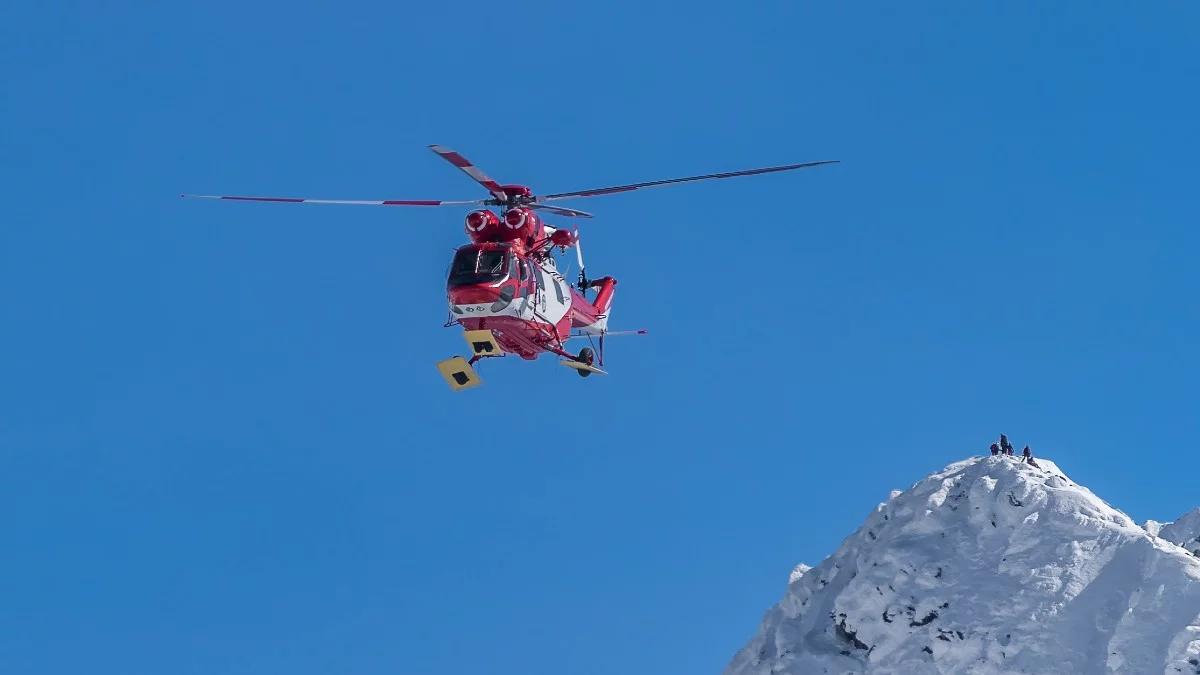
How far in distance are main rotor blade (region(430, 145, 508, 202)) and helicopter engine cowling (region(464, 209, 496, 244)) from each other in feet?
3.56

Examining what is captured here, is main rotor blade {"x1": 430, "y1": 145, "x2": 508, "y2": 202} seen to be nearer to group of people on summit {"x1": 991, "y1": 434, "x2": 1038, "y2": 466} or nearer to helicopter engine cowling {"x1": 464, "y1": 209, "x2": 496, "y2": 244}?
helicopter engine cowling {"x1": 464, "y1": 209, "x2": 496, "y2": 244}

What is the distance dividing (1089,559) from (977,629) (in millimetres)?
6397

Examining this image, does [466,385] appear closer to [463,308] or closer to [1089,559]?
[463,308]

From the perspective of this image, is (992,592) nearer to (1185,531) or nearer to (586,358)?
(1185,531)

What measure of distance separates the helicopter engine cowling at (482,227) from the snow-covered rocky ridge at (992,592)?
3520cm

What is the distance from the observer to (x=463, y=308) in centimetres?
4941

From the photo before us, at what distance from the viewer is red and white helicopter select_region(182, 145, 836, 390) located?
49.0 metres

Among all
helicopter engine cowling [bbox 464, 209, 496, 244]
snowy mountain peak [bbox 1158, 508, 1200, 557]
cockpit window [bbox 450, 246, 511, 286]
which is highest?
snowy mountain peak [bbox 1158, 508, 1200, 557]

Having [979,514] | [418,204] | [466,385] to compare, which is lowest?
[466,385]

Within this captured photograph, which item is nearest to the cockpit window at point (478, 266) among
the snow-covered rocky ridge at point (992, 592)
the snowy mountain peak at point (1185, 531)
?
the snow-covered rocky ridge at point (992, 592)

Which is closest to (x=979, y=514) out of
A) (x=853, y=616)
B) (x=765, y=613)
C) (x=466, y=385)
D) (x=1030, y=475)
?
(x=1030, y=475)

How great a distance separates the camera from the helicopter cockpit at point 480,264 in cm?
4900

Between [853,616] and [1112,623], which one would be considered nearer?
[1112,623]

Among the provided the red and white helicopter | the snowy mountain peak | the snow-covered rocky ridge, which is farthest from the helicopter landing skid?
the snowy mountain peak
